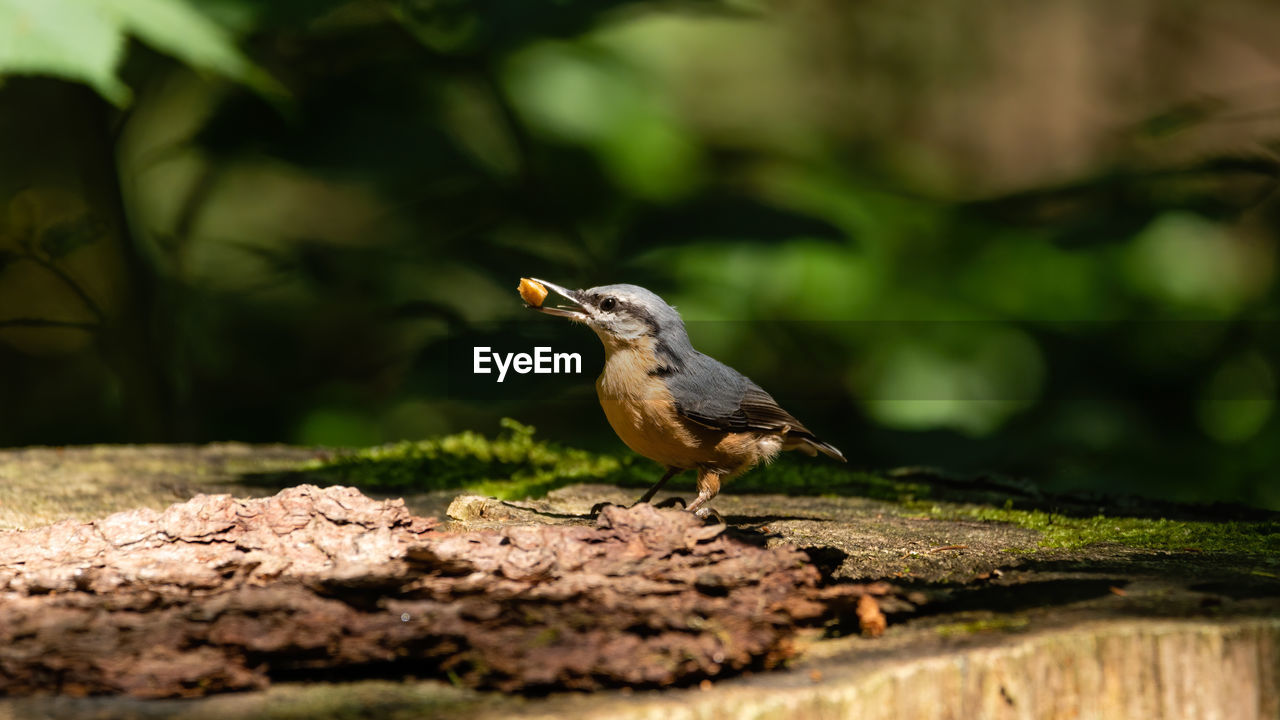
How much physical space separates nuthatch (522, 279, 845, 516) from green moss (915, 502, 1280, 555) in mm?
479

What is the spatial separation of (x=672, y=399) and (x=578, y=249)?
2307 millimetres

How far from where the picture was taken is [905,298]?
5020 mm

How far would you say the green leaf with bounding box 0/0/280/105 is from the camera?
12.3 ft

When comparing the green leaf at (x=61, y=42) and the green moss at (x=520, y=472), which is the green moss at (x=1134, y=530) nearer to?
the green moss at (x=520, y=472)

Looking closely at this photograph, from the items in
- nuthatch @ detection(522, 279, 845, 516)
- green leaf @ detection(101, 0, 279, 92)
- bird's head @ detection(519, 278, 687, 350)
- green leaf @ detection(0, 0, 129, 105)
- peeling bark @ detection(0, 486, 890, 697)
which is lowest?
peeling bark @ detection(0, 486, 890, 697)

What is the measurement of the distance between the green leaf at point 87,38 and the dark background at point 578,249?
3 centimetres

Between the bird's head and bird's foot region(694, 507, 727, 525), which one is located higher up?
the bird's head

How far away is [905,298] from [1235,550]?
2.57m

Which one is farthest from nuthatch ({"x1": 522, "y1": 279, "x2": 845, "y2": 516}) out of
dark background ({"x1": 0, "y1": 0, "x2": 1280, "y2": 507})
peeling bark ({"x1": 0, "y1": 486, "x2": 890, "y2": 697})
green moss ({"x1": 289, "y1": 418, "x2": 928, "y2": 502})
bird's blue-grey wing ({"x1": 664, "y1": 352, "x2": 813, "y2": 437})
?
dark background ({"x1": 0, "y1": 0, "x2": 1280, "y2": 507})

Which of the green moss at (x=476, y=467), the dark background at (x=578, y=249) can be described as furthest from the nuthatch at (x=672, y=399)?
the dark background at (x=578, y=249)

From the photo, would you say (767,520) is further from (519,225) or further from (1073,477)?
(519,225)

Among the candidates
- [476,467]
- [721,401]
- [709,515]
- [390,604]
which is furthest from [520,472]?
[390,604]

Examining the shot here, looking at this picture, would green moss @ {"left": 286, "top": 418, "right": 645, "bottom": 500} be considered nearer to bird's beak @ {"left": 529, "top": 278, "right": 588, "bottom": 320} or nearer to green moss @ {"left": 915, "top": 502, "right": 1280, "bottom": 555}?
bird's beak @ {"left": 529, "top": 278, "right": 588, "bottom": 320}

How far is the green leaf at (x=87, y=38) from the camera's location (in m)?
3.76
